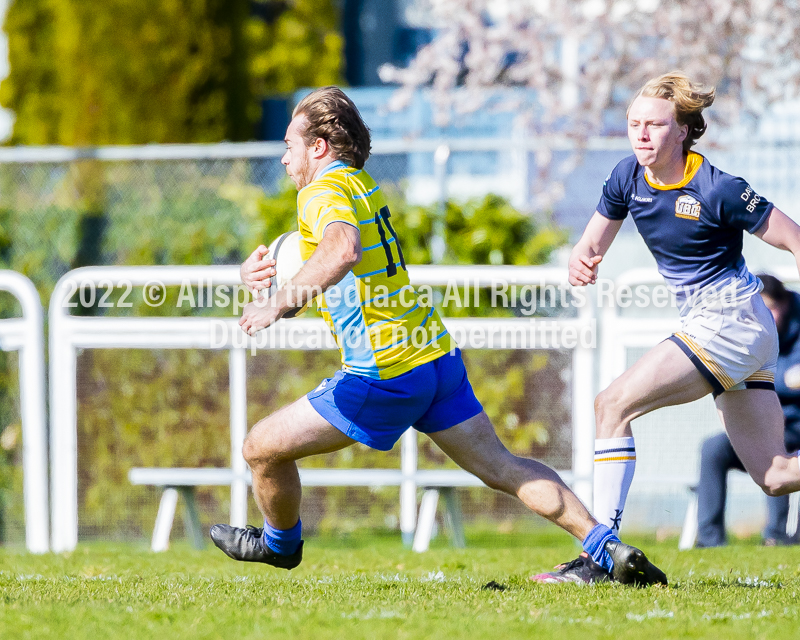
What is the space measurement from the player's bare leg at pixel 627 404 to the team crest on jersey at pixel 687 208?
53cm

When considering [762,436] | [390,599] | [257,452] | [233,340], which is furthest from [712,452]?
[257,452]

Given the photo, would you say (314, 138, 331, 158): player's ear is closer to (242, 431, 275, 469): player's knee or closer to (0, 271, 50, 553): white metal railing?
(242, 431, 275, 469): player's knee

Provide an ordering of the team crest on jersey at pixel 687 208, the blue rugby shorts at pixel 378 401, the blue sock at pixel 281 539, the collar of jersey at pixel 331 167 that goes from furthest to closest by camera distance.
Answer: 1. the blue sock at pixel 281 539
2. the team crest on jersey at pixel 687 208
3. the collar of jersey at pixel 331 167
4. the blue rugby shorts at pixel 378 401

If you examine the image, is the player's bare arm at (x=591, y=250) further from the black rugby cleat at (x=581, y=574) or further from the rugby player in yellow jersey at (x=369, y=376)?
the black rugby cleat at (x=581, y=574)

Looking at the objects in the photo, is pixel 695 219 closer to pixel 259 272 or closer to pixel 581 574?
pixel 581 574

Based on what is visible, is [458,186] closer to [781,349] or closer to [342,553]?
[781,349]

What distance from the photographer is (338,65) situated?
17875 mm

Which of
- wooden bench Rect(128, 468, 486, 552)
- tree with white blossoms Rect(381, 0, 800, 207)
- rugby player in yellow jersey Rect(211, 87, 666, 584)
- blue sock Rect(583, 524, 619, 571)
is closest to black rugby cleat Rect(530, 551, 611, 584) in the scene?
rugby player in yellow jersey Rect(211, 87, 666, 584)

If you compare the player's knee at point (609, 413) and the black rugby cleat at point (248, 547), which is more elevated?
the player's knee at point (609, 413)

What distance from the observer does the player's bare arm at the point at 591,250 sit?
15.1 feet

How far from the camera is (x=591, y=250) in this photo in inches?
186

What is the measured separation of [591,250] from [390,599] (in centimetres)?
179

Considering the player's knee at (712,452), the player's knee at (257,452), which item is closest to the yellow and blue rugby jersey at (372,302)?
the player's knee at (257,452)

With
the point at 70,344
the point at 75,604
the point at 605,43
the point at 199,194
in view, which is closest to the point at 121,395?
the point at 70,344
